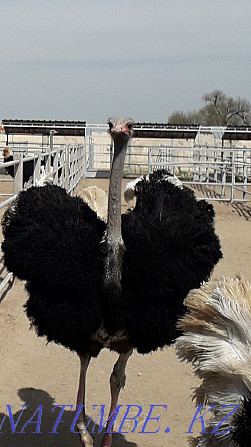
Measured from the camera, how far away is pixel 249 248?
28.6 feet

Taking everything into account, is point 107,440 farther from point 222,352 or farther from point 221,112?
point 221,112

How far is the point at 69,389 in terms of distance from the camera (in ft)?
13.6

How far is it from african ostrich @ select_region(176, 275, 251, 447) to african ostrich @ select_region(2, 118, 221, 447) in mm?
822

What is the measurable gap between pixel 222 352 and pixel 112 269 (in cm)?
110

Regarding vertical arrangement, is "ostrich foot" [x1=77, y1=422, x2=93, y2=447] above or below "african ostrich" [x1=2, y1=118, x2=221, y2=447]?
below

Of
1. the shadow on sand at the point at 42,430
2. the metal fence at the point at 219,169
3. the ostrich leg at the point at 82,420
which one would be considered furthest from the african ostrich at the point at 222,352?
the metal fence at the point at 219,169

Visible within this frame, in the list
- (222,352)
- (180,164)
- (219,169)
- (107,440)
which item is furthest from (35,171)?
(219,169)

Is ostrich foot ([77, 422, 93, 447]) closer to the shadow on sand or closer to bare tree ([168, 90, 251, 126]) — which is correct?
the shadow on sand

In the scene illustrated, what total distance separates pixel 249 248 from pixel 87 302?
5.90 metres

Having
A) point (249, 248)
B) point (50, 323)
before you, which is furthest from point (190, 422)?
point (249, 248)

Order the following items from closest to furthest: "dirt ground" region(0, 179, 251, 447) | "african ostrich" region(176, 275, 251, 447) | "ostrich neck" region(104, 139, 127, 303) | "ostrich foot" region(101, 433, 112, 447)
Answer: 1. "african ostrich" region(176, 275, 251, 447)
2. "ostrich neck" region(104, 139, 127, 303)
3. "ostrich foot" region(101, 433, 112, 447)
4. "dirt ground" region(0, 179, 251, 447)

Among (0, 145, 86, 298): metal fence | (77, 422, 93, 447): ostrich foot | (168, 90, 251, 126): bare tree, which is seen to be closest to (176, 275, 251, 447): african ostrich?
(77, 422, 93, 447): ostrich foot

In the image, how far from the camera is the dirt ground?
3584mm

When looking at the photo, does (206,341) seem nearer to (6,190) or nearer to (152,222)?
(152,222)
